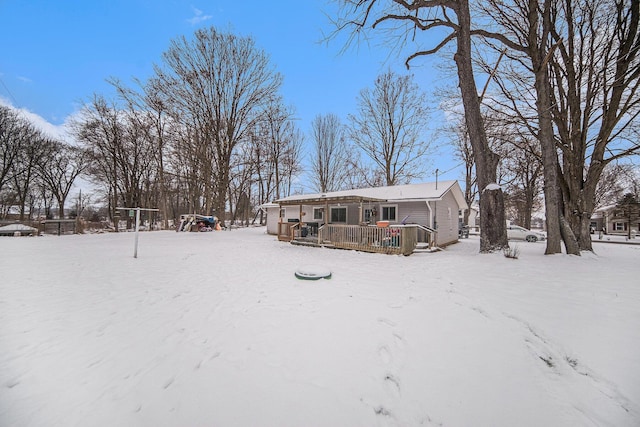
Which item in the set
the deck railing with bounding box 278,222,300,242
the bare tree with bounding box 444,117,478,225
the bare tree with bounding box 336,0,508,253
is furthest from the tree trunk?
the bare tree with bounding box 444,117,478,225

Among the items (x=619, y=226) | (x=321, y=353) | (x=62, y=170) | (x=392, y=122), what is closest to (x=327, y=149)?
(x=392, y=122)

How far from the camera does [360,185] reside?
2666 cm

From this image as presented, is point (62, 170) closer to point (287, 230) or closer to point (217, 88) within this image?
point (217, 88)

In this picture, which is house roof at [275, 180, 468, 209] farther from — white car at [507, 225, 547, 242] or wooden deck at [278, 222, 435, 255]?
white car at [507, 225, 547, 242]

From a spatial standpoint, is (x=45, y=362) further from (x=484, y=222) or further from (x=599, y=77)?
(x=599, y=77)

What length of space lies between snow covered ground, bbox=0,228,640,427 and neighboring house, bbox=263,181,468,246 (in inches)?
262

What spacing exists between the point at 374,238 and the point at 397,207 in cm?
410

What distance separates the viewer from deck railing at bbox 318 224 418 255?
8625 millimetres

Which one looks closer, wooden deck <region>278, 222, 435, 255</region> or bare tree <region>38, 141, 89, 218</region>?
wooden deck <region>278, 222, 435, 255</region>

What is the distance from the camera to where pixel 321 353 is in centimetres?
238

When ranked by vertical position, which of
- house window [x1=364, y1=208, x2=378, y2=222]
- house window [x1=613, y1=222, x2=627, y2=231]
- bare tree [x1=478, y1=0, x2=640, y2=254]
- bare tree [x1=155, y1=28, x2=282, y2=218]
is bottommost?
house window [x1=613, y1=222, x2=627, y2=231]

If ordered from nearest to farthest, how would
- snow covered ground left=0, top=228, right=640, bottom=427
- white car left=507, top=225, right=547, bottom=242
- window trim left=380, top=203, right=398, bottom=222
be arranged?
snow covered ground left=0, top=228, right=640, bottom=427 → window trim left=380, top=203, right=398, bottom=222 → white car left=507, top=225, right=547, bottom=242

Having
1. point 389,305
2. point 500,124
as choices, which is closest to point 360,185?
→ point 500,124

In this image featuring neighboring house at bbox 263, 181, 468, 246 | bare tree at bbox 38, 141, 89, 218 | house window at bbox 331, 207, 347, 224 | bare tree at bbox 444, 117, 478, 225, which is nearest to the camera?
neighboring house at bbox 263, 181, 468, 246
